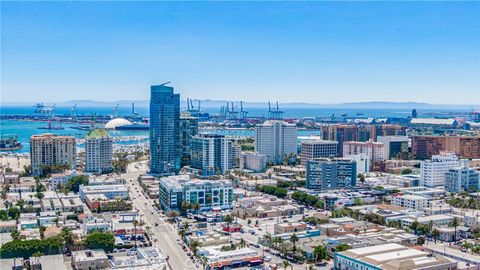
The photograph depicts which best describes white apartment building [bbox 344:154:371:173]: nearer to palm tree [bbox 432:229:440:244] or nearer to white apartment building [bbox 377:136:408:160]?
white apartment building [bbox 377:136:408:160]

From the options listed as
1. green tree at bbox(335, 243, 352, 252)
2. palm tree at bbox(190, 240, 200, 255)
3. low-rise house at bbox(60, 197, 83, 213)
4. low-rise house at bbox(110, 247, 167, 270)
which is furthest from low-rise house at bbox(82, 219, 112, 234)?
green tree at bbox(335, 243, 352, 252)

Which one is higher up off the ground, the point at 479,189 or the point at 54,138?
the point at 54,138

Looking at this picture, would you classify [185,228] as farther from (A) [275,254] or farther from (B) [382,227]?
(B) [382,227]

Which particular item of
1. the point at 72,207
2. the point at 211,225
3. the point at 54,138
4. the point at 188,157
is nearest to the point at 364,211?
the point at 211,225

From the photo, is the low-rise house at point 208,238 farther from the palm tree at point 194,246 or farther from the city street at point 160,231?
the city street at point 160,231

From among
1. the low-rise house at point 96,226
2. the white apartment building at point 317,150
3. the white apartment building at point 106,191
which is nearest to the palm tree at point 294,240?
the low-rise house at point 96,226
